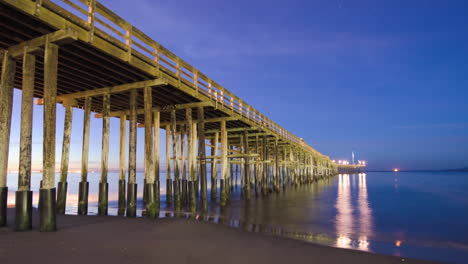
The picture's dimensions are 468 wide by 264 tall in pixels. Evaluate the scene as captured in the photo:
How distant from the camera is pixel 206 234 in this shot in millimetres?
6434

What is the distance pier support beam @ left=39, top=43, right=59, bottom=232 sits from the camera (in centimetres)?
584

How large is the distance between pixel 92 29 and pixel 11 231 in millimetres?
4928

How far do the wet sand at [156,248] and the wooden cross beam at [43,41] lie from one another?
13.9 feet

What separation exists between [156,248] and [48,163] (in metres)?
3.07

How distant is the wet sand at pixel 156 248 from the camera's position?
4492mm

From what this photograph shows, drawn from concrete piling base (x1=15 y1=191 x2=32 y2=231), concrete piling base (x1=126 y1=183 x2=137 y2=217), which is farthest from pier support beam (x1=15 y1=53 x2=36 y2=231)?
concrete piling base (x1=126 y1=183 x2=137 y2=217)

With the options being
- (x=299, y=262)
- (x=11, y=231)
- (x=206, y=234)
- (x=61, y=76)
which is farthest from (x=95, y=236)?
(x=61, y=76)

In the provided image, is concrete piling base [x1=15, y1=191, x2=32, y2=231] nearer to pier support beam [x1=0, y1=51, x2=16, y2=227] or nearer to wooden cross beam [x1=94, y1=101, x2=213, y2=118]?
pier support beam [x1=0, y1=51, x2=16, y2=227]

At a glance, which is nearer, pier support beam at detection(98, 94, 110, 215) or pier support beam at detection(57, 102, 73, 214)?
pier support beam at detection(57, 102, 73, 214)

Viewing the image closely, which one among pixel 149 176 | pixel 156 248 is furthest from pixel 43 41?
pixel 156 248

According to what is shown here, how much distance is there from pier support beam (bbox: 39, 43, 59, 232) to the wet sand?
12.5 inches

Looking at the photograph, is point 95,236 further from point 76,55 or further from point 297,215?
point 297,215

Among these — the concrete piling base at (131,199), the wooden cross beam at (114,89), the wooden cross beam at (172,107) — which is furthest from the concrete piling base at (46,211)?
the wooden cross beam at (172,107)

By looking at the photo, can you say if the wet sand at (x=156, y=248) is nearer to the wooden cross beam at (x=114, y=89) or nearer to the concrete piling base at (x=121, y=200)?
the concrete piling base at (x=121, y=200)
